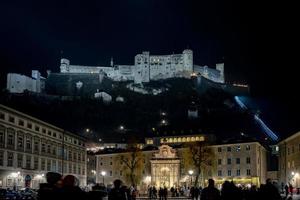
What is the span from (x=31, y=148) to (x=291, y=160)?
35.7m

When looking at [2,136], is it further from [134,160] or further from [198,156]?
[198,156]

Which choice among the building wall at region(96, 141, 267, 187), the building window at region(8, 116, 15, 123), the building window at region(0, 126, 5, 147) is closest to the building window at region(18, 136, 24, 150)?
the building window at region(8, 116, 15, 123)

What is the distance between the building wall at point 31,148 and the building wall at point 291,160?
3391 cm

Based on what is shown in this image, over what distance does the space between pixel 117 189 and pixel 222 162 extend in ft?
274

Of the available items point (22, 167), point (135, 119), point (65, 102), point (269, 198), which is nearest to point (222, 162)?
point (22, 167)

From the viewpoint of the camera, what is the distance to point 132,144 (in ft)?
292

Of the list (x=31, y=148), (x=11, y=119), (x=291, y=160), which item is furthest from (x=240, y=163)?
(x=11, y=119)

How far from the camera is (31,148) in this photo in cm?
6638

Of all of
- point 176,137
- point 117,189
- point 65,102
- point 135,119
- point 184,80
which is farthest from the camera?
point 184,80

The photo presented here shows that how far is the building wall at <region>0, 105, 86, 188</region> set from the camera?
58188 mm

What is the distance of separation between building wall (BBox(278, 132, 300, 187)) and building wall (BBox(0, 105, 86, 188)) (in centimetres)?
3391

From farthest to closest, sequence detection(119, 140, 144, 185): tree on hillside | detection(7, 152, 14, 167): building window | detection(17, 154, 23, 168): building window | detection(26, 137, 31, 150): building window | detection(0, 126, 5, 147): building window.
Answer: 1. detection(119, 140, 144, 185): tree on hillside
2. detection(26, 137, 31, 150): building window
3. detection(17, 154, 23, 168): building window
4. detection(7, 152, 14, 167): building window
5. detection(0, 126, 5, 147): building window

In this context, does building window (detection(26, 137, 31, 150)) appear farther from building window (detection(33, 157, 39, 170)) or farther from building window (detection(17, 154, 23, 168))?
building window (detection(17, 154, 23, 168))

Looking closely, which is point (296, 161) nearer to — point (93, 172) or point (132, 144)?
point (132, 144)
